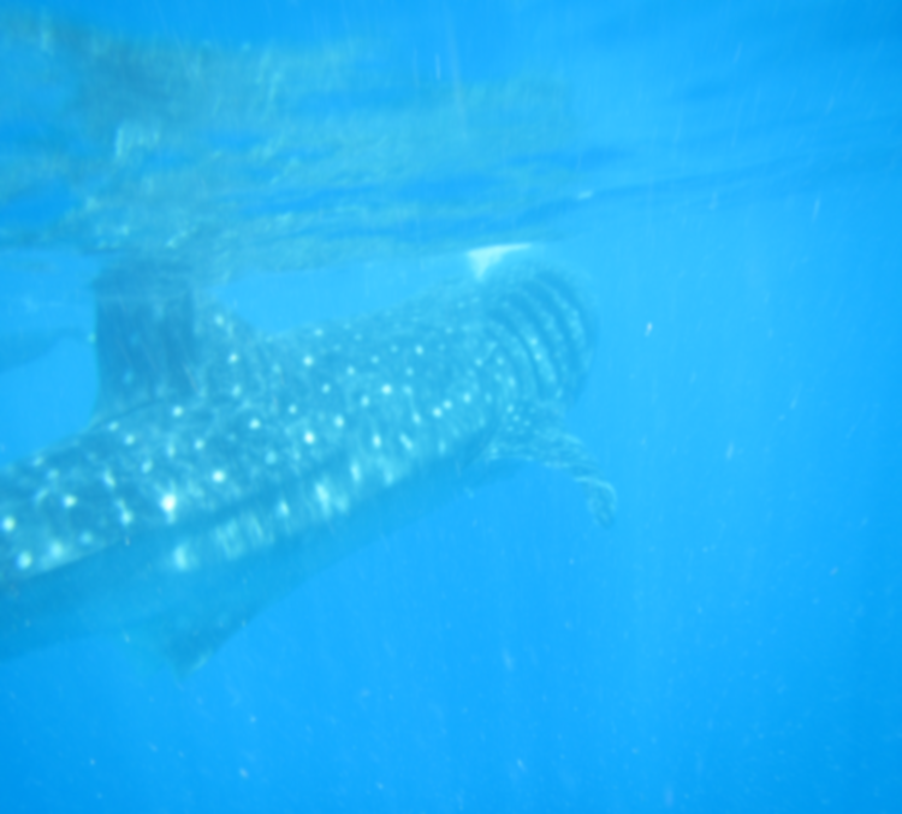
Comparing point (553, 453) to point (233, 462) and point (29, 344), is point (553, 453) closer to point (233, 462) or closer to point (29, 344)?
point (233, 462)

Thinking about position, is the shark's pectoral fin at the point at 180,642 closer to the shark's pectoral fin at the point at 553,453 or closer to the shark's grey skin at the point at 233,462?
the shark's grey skin at the point at 233,462

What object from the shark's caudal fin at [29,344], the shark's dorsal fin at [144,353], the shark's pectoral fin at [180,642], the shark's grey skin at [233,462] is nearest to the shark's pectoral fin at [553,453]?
the shark's grey skin at [233,462]

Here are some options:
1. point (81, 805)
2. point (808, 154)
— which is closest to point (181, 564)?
point (808, 154)

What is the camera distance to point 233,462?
5660 mm

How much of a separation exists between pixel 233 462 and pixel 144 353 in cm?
174

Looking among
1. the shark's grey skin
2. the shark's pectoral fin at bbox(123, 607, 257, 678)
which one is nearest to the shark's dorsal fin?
the shark's grey skin

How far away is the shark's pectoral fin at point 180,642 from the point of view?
5777 mm

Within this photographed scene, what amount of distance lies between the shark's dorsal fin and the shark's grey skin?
2 centimetres

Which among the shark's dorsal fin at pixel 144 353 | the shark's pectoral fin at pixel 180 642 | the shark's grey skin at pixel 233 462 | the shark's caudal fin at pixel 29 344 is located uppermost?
the shark's caudal fin at pixel 29 344

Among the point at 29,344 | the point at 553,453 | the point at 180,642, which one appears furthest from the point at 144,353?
the point at 29,344

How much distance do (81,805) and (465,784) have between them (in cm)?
1632

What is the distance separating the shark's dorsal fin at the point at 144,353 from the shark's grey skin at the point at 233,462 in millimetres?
19

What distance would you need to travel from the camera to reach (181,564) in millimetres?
5293

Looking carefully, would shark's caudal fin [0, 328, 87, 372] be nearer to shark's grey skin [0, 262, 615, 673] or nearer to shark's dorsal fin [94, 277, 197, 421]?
shark's dorsal fin [94, 277, 197, 421]
